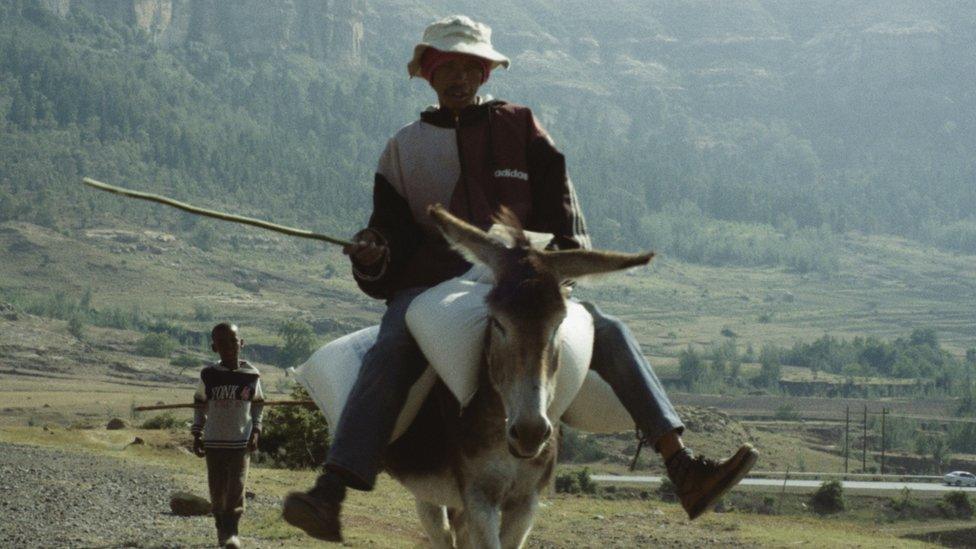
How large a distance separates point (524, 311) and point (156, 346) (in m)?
192

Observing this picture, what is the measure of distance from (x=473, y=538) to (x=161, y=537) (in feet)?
35.4

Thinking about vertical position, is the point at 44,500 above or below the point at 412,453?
below

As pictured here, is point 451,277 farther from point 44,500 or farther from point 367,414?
point 44,500

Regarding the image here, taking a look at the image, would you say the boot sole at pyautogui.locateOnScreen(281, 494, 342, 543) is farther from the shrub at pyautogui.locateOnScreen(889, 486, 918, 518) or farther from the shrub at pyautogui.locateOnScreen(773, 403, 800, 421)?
the shrub at pyautogui.locateOnScreen(773, 403, 800, 421)

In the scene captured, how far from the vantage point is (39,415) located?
120 m

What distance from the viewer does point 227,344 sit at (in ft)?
47.4

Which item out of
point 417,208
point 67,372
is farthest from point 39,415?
point 417,208

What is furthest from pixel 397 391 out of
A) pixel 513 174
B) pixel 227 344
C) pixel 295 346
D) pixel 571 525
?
pixel 295 346

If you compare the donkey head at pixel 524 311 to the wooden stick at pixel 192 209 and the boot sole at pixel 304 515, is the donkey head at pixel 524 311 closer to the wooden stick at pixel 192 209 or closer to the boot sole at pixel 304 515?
the wooden stick at pixel 192 209

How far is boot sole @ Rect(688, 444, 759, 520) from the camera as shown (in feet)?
28.1

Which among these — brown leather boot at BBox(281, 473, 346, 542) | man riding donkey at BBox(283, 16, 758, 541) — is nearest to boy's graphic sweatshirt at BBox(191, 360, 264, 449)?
man riding donkey at BBox(283, 16, 758, 541)

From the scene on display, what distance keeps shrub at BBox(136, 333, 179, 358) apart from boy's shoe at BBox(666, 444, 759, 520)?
19019 centimetres

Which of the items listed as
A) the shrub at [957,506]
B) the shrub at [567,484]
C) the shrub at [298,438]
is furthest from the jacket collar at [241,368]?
the shrub at [957,506]

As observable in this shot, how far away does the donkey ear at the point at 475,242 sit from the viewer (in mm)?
8094
